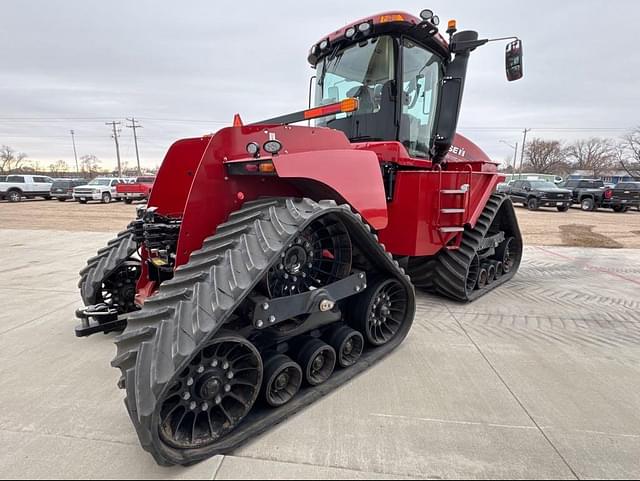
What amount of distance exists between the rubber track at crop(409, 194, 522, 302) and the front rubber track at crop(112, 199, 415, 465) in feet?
8.06

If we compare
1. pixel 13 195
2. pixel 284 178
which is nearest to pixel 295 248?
pixel 284 178

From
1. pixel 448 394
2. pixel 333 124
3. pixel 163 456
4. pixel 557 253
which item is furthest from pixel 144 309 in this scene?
pixel 557 253

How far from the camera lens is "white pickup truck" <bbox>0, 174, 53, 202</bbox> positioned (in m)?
24.1

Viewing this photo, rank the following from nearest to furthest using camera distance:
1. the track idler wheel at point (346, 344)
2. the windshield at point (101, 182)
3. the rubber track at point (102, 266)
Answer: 1. the track idler wheel at point (346, 344)
2. the rubber track at point (102, 266)
3. the windshield at point (101, 182)

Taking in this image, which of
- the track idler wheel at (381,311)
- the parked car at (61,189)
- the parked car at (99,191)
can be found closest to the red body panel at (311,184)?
the track idler wheel at (381,311)

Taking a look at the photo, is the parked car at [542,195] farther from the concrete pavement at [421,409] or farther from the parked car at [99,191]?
the parked car at [99,191]

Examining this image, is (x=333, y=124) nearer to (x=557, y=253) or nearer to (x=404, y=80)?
(x=404, y=80)

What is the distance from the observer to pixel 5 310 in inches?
163

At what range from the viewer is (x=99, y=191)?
2364 centimetres

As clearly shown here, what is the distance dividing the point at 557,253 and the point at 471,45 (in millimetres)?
5696

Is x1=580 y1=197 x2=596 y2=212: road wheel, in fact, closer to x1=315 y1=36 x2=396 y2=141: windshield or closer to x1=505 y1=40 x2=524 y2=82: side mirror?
x1=505 y1=40 x2=524 y2=82: side mirror

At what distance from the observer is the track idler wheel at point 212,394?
6.28ft

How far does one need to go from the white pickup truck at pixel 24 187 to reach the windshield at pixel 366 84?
93.1 ft

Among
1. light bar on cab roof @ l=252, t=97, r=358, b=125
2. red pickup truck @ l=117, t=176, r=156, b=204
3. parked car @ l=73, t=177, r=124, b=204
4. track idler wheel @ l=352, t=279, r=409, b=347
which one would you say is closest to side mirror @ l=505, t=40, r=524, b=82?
light bar on cab roof @ l=252, t=97, r=358, b=125
